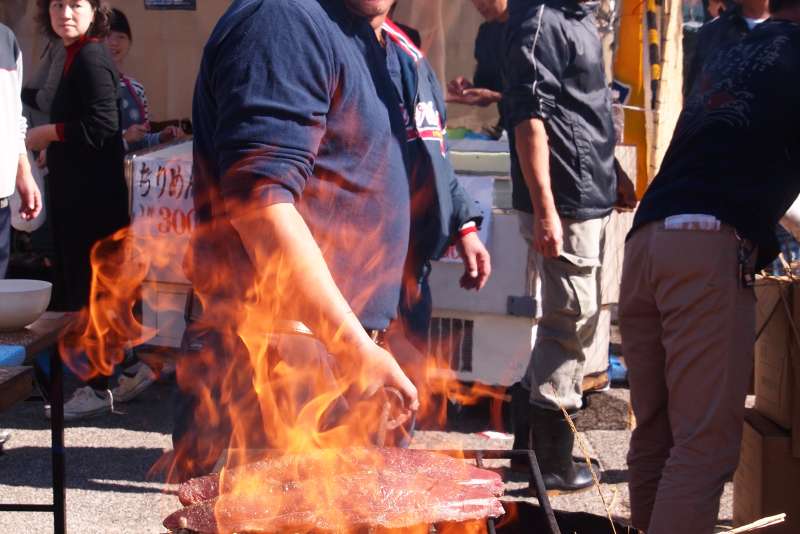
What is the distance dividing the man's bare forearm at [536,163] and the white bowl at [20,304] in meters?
2.12

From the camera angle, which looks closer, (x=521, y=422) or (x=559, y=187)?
(x=559, y=187)

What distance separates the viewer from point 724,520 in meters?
4.41

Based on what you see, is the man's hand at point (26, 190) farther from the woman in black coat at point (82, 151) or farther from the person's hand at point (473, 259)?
the person's hand at point (473, 259)

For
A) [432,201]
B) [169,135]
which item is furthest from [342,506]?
[169,135]

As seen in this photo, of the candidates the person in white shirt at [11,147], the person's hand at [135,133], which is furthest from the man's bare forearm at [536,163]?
the person's hand at [135,133]

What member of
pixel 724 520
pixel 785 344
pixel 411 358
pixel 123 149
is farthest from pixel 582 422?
pixel 123 149

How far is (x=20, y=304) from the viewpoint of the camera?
3152 mm

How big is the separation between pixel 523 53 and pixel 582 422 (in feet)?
7.56

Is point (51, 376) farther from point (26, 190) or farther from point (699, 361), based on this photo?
point (699, 361)

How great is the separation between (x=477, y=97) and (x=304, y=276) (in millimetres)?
4995

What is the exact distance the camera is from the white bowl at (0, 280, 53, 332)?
3123 mm

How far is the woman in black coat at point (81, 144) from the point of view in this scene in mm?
5551

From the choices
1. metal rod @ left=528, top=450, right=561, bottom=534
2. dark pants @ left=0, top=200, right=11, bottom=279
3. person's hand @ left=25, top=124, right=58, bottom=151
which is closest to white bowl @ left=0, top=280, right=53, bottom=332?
metal rod @ left=528, top=450, right=561, bottom=534

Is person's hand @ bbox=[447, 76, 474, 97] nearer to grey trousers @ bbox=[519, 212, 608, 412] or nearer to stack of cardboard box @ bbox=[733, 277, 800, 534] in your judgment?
grey trousers @ bbox=[519, 212, 608, 412]
